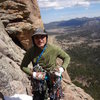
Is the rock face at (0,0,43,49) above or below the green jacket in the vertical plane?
below

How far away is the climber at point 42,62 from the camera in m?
4.09

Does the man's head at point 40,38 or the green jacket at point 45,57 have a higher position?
the man's head at point 40,38

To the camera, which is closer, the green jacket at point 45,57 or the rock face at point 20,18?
the green jacket at point 45,57

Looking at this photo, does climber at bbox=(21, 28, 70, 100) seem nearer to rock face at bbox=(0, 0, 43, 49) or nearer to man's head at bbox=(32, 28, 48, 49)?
man's head at bbox=(32, 28, 48, 49)

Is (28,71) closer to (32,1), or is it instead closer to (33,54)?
(33,54)

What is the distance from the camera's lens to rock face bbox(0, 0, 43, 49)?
549 inches

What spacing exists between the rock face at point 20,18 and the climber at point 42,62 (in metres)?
9.96

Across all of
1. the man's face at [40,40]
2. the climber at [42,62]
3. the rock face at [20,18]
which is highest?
the man's face at [40,40]

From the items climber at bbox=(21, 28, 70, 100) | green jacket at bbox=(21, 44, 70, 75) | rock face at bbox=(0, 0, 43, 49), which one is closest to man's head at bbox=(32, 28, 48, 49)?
climber at bbox=(21, 28, 70, 100)

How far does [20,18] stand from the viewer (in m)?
14.6

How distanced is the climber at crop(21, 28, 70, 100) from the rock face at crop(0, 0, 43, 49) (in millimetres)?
9961

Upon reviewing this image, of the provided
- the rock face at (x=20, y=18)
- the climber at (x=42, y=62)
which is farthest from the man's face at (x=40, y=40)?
the rock face at (x=20, y=18)

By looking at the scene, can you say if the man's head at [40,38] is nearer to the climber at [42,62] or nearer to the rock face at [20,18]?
the climber at [42,62]

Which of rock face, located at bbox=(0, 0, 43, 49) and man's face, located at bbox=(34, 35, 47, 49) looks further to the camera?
rock face, located at bbox=(0, 0, 43, 49)
